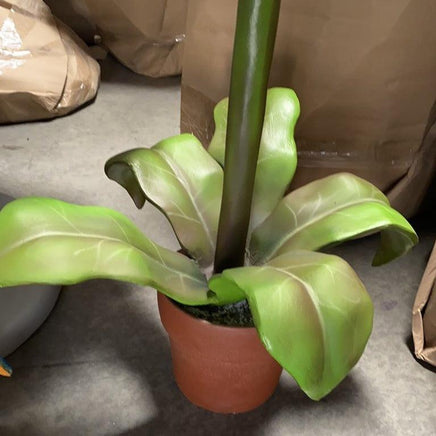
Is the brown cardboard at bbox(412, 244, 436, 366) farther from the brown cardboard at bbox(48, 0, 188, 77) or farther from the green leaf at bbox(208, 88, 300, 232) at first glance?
the brown cardboard at bbox(48, 0, 188, 77)

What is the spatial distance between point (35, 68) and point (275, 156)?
86cm

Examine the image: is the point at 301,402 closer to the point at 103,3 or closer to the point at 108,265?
the point at 108,265

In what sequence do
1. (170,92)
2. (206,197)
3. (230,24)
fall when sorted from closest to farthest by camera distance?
(206,197) → (230,24) → (170,92)

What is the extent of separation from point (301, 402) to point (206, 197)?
0.34 m

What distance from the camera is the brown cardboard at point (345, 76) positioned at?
0.82m

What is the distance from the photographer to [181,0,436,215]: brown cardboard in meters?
0.82

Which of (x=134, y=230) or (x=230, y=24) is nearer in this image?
(x=134, y=230)

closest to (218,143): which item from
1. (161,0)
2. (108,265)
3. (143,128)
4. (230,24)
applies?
(230,24)

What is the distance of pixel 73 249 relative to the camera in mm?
552

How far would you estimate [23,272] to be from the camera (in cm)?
52

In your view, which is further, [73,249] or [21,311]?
[21,311]

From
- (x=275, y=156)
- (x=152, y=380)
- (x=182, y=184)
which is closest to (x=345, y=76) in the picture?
(x=275, y=156)

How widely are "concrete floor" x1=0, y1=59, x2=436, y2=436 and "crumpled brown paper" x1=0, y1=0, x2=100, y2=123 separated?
40 centimetres

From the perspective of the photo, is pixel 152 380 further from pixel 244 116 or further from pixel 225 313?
pixel 244 116
